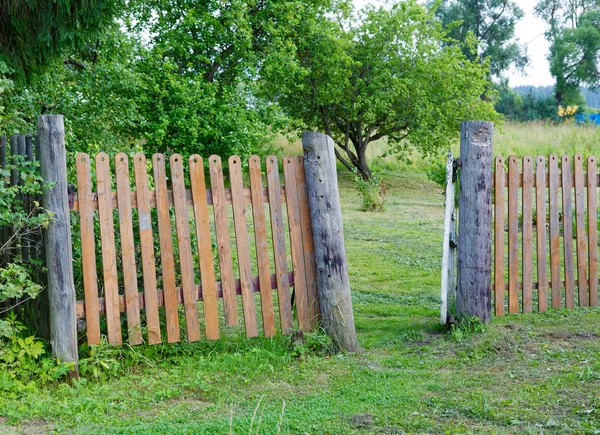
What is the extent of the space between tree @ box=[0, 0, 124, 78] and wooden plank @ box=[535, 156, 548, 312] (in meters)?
4.75

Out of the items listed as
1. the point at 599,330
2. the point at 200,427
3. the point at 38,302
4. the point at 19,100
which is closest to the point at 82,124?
the point at 19,100

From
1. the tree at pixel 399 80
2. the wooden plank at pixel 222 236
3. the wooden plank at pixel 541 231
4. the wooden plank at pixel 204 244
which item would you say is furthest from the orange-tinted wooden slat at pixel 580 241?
the tree at pixel 399 80

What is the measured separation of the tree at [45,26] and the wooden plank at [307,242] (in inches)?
120

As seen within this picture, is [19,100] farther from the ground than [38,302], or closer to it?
farther from the ground

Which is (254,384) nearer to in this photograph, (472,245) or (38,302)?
(38,302)

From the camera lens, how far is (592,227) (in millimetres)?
7285

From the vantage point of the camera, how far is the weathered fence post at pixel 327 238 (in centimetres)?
589

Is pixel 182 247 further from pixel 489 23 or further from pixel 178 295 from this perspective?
pixel 489 23

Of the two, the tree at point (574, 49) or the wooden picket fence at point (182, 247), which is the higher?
the tree at point (574, 49)

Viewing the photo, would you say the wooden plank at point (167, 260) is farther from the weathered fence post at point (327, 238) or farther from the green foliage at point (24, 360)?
the weathered fence post at point (327, 238)

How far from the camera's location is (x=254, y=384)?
5.09 metres

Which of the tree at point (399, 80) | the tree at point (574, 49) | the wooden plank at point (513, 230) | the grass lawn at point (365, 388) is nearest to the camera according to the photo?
the grass lawn at point (365, 388)

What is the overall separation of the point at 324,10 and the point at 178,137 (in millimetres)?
8619

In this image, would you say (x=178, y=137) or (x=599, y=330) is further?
(x=178, y=137)
